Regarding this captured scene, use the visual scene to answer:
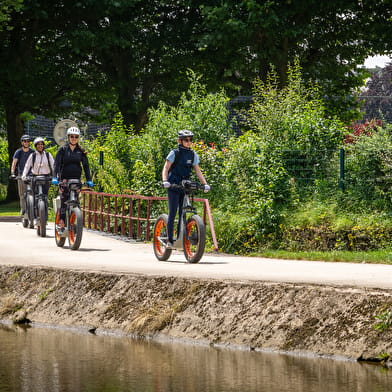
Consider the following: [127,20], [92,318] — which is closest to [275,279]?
[92,318]

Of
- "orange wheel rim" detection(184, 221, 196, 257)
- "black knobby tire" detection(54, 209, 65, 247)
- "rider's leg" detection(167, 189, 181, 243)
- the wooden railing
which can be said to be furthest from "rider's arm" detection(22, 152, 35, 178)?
"orange wheel rim" detection(184, 221, 196, 257)

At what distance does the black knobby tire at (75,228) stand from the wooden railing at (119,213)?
111 inches

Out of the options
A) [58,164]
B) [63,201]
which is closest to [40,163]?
[63,201]

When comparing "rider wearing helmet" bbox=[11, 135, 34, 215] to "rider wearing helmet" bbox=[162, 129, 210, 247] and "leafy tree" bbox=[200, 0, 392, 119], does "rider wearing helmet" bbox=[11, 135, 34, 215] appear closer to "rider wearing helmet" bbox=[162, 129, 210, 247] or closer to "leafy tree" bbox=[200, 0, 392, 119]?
"rider wearing helmet" bbox=[162, 129, 210, 247]

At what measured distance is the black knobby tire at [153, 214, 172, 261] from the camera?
44.8 feet

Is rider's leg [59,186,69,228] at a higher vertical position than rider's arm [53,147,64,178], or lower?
lower

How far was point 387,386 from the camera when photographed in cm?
716

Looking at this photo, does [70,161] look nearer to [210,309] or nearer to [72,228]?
[72,228]

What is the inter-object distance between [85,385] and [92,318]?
10.4 feet

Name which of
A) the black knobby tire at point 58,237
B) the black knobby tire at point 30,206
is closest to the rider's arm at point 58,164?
the black knobby tire at point 58,237

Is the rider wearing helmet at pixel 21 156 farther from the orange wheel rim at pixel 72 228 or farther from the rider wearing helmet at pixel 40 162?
the orange wheel rim at pixel 72 228

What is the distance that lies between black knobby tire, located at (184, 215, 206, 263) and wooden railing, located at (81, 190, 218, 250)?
195 inches

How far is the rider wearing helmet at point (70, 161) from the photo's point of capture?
49.8 ft

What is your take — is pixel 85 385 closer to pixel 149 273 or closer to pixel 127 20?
pixel 149 273
